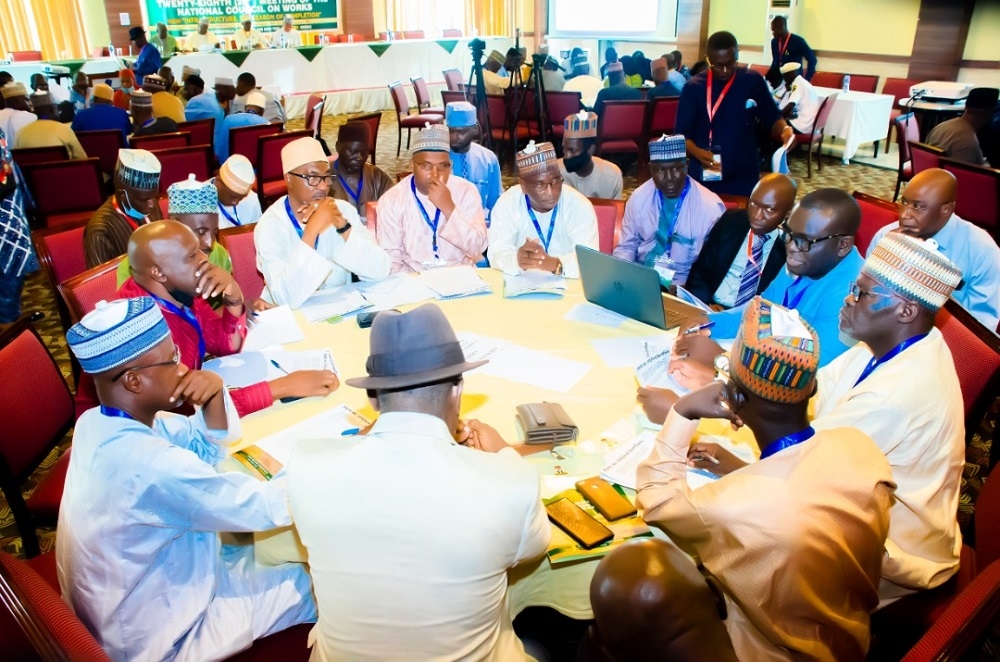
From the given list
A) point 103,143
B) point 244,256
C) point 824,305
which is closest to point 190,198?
point 244,256

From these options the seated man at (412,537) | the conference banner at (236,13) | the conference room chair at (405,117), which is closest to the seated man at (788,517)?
the seated man at (412,537)

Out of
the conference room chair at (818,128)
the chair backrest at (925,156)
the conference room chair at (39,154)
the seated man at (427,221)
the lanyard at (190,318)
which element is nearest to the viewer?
the lanyard at (190,318)

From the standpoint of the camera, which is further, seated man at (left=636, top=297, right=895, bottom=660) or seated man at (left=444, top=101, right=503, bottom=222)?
seated man at (left=444, top=101, right=503, bottom=222)

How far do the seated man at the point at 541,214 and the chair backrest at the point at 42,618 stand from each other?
7.85 ft

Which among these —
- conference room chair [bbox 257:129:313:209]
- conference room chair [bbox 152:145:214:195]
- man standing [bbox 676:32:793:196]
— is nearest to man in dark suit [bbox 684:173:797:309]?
man standing [bbox 676:32:793:196]

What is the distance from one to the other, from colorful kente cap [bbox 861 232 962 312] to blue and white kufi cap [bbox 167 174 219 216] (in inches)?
98.5

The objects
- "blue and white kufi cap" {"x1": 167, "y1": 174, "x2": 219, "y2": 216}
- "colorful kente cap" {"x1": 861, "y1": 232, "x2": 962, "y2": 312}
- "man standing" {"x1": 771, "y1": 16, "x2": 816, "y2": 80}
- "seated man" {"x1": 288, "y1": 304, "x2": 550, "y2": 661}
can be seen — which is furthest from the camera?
"man standing" {"x1": 771, "y1": 16, "x2": 816, "y2": 80}

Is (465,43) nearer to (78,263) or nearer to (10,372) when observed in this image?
(78,263)

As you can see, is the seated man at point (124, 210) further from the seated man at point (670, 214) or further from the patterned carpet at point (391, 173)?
the seated man at point (670, 214)

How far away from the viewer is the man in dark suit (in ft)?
9.70

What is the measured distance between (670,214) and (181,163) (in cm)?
393

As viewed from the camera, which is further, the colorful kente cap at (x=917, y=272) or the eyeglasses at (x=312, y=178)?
the eyeglasses at (x=312, y=178)

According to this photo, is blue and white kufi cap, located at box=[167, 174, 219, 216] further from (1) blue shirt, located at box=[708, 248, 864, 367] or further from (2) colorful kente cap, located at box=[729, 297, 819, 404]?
(2) colorful kente cap, located at box=[729, 297, 819, 404]

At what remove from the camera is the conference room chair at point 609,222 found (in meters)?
3.73
